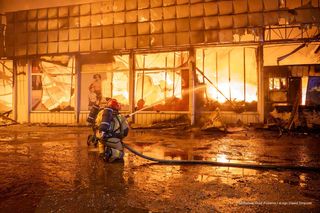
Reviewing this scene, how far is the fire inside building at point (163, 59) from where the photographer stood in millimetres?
12648

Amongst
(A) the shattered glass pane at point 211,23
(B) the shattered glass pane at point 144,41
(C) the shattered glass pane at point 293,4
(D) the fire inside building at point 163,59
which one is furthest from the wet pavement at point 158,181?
(B) the shattered glass pane at point 144,41

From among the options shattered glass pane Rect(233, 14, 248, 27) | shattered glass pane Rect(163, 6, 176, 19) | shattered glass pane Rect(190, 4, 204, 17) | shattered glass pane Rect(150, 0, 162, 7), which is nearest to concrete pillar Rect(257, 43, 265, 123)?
shattered glass pane Rect(233, 14, 248, 27)

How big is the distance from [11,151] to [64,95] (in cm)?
809

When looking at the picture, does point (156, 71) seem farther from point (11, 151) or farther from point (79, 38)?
point (11, 151)

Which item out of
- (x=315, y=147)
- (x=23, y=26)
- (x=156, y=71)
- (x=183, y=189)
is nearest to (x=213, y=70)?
(x=156, y=71)

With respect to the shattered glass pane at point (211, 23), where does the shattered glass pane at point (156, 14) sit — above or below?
above

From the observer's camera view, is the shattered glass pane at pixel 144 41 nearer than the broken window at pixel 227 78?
No

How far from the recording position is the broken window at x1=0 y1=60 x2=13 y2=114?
17047mm

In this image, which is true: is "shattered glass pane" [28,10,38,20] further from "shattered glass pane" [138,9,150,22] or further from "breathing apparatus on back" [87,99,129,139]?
"breathing apparatus on back" [87,99,129,139]

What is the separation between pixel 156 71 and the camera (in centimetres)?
1484

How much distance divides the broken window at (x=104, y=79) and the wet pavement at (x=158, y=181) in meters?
6.63

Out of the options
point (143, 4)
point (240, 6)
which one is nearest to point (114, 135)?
point (240, 6)

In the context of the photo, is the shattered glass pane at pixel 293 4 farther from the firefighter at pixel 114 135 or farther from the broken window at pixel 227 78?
the firefighter at pixel 114 135

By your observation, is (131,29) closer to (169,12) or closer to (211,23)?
(169,12)
